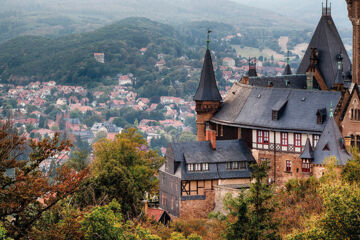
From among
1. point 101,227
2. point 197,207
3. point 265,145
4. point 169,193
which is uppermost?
point 101,227

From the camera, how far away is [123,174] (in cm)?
5869

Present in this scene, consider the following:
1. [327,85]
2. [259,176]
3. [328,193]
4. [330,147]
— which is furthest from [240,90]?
[328,193]

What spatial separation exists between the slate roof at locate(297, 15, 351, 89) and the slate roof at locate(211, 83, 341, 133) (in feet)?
33.4

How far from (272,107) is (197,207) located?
10844 millimetres

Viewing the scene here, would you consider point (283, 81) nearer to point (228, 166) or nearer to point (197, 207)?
point (228, 166)

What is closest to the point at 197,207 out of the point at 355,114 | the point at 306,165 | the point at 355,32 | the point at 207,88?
the point at 306,165

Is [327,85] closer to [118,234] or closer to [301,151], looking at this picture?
[301,151]

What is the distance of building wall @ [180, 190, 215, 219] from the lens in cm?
5709

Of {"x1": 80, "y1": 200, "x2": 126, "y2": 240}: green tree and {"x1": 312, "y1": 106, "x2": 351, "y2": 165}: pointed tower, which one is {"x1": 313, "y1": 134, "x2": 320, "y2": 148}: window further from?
{"x1": 80, "y1": 200, "x2": 126, "y2": 240}: green tree

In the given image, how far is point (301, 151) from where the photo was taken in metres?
58.8

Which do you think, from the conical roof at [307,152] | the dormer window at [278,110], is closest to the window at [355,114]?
the conical roof at [307,152]

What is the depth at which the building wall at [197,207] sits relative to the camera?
187 ft

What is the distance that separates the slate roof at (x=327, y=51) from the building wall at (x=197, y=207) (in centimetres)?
2091

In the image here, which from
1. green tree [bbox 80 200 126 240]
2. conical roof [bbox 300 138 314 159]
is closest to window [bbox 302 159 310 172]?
conical roof [bbox 300 138 314 159]
